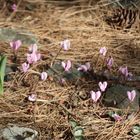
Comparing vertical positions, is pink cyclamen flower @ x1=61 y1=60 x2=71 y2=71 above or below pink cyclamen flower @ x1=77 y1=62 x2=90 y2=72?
above

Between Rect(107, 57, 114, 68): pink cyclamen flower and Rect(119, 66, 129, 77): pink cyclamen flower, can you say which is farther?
Rect(107, 57, 114, 68): pink cyclamen flower

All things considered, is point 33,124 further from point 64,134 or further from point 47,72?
point 47,72

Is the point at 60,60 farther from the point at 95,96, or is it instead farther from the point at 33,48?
the point at 95,96

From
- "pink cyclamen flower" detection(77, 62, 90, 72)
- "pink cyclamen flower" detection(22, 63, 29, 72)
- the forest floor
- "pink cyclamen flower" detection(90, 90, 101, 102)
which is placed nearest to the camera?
the forest floor

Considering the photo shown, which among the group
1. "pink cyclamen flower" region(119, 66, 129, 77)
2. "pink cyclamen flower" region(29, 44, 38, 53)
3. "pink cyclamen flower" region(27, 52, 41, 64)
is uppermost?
"pink cyclamen flower" region(29, 44, 38, 53)

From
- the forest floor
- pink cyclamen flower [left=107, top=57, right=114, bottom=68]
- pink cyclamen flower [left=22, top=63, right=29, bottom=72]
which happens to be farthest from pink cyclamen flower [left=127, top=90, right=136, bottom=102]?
pink cyclamen flower [left=22, top=63, right=29, bottom=72]

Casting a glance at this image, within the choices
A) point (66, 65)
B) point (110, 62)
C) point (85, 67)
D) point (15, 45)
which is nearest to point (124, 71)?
point (110, 62)

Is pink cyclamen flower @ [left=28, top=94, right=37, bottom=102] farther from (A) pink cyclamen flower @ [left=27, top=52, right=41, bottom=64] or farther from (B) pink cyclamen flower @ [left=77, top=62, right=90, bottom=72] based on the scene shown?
(B) pink cyclamen flower @ [left=77, top=62, right=90, bottom=72]

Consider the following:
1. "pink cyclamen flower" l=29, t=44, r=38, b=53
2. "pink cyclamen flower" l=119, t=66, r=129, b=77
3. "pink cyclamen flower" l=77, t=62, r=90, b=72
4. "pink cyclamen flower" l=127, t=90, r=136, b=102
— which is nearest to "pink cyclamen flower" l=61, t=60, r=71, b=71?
"pink cyclamen flower" l=77, t=62, r=90, b=72

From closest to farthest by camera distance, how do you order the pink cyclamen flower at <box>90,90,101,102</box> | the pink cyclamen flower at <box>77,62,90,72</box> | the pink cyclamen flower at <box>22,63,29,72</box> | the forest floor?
the forest floor
the pink cyclamen flower at <box>90,90,101,102</box>
the pink cyclamen flower at <box>22,63,29,72</box>
the pink cyclamen flower at <box>77,62,90,72</box>

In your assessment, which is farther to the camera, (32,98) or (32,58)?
(32,58)

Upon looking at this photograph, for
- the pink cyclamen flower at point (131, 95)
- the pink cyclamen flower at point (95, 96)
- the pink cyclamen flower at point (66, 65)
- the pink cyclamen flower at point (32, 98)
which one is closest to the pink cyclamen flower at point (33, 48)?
the pink cyclamen flower at point (66, 65)
